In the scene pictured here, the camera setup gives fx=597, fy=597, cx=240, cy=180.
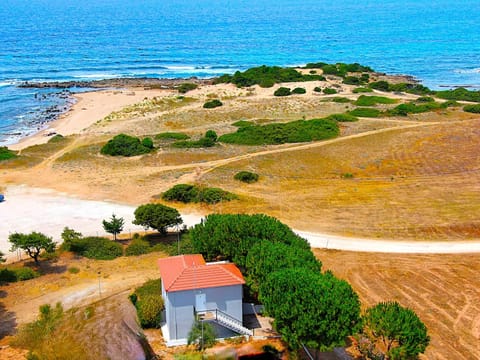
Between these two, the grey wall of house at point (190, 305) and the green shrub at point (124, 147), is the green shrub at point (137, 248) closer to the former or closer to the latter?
the grey wall of house at point (190, 305)

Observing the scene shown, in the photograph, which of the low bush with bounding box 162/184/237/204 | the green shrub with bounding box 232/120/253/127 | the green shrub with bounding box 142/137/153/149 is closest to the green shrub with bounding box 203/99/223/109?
the green shrub with bounding box 232/120/253/127

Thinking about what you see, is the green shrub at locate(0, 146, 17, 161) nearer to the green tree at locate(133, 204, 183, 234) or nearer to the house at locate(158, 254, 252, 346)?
the green tree at locate(133, 204, 183, 234)

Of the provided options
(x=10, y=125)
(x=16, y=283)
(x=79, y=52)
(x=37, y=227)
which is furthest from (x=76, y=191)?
(x=79, y=52)

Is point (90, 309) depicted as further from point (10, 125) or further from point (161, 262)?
point (10, 125)

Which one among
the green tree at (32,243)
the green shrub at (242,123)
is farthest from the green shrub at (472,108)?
the green tree at (32,243)

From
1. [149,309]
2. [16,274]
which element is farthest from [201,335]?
[16,274]

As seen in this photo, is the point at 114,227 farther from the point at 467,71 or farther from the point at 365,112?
the point at 467,71

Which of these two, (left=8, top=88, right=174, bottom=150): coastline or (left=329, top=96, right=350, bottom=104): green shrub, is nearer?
(left=8, top=88, right=174, bottom=150): coastline
